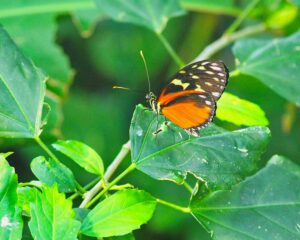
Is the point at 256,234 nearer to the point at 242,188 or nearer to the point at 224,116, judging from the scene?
the point at 242,188

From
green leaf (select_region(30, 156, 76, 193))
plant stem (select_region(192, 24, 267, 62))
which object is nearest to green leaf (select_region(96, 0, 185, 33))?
plant stem (select_region(192, 24, 267, 62))

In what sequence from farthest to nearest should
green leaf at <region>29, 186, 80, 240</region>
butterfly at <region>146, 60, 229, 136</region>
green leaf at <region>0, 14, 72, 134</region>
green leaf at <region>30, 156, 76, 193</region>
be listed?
green leaf at <region>0, 14, 72, 134</region>, butterfly at <region>146, 60, 229, 136</region>, green leaf at <region>30, 156, 76, 193</region>, green leaf at <region>29, 186, 80, 240</region>

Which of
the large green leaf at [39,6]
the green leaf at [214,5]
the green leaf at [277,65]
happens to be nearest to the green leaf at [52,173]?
the green leaf at [277,65]

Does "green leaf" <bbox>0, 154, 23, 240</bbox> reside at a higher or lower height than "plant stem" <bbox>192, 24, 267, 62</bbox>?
higher

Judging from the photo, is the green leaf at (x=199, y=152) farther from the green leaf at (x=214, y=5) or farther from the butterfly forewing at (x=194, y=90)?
the green leaf at (x=214, y=5)

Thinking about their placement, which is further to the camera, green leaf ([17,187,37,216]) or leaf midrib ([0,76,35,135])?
leaf midrib ([0,76,35,135])

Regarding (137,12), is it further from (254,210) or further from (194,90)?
(254,210)

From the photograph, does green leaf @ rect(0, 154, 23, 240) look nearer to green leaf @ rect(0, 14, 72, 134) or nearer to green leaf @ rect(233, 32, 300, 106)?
green leaf @ rect(233, 32, 300, 106)
